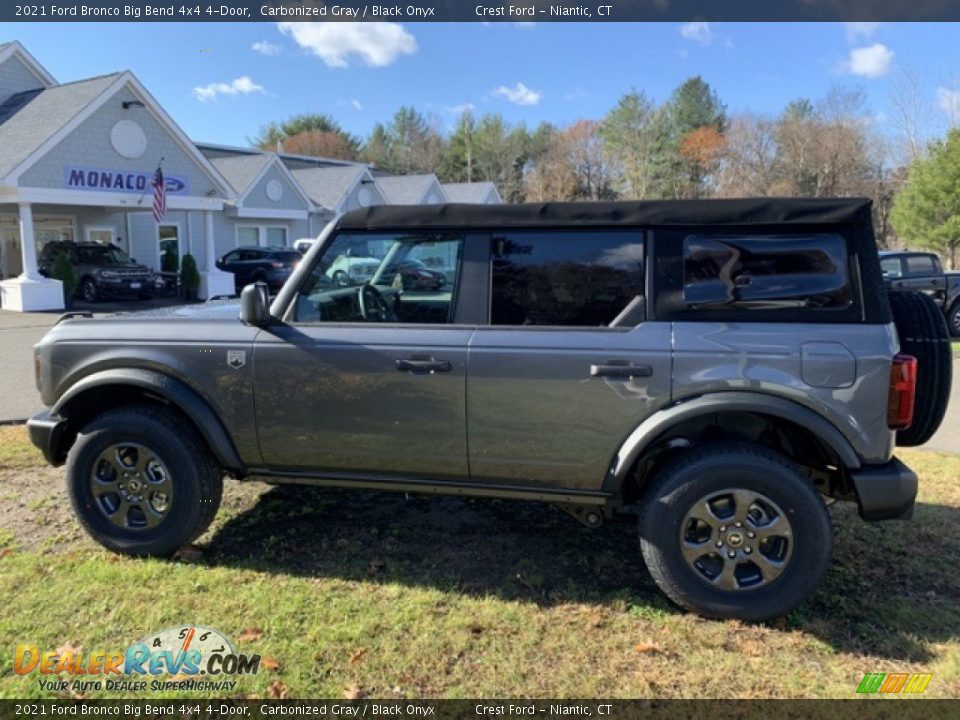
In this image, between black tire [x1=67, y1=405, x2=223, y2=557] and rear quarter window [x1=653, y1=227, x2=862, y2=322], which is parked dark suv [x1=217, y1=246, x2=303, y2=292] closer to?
black tire [x1=67, y1=405, x2=223, y2=557]

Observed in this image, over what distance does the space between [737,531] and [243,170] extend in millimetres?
30285

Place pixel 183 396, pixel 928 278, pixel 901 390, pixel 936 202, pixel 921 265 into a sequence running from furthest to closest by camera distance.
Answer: pixel 936 202 → pixel 921 265 → pixel 928 278 → pixel 183 396 → pixel 901 390

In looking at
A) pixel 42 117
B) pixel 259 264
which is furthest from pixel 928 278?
pixel 42 117

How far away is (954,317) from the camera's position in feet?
45.2

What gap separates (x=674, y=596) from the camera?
3.23 meters

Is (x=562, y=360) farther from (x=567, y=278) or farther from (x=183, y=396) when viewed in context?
(x=183, y=396)

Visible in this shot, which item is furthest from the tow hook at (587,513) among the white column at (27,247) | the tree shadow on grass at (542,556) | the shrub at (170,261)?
the shrub at (170,261)

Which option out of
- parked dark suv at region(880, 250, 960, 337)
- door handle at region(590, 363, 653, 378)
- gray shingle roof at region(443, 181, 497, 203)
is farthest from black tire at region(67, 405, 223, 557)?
gray shingle roof at region(443, 181, 497, 203)

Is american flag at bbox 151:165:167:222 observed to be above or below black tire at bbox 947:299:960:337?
above

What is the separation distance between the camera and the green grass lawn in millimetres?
2848

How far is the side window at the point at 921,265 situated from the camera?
45.3 ft

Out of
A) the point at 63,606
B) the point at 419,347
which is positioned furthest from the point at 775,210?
the point at 63,606

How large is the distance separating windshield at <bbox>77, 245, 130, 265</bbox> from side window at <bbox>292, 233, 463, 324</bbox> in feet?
66.2

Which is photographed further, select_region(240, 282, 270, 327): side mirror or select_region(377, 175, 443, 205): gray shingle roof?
select_region(377, 175, 443, 205): gray shingle roof
